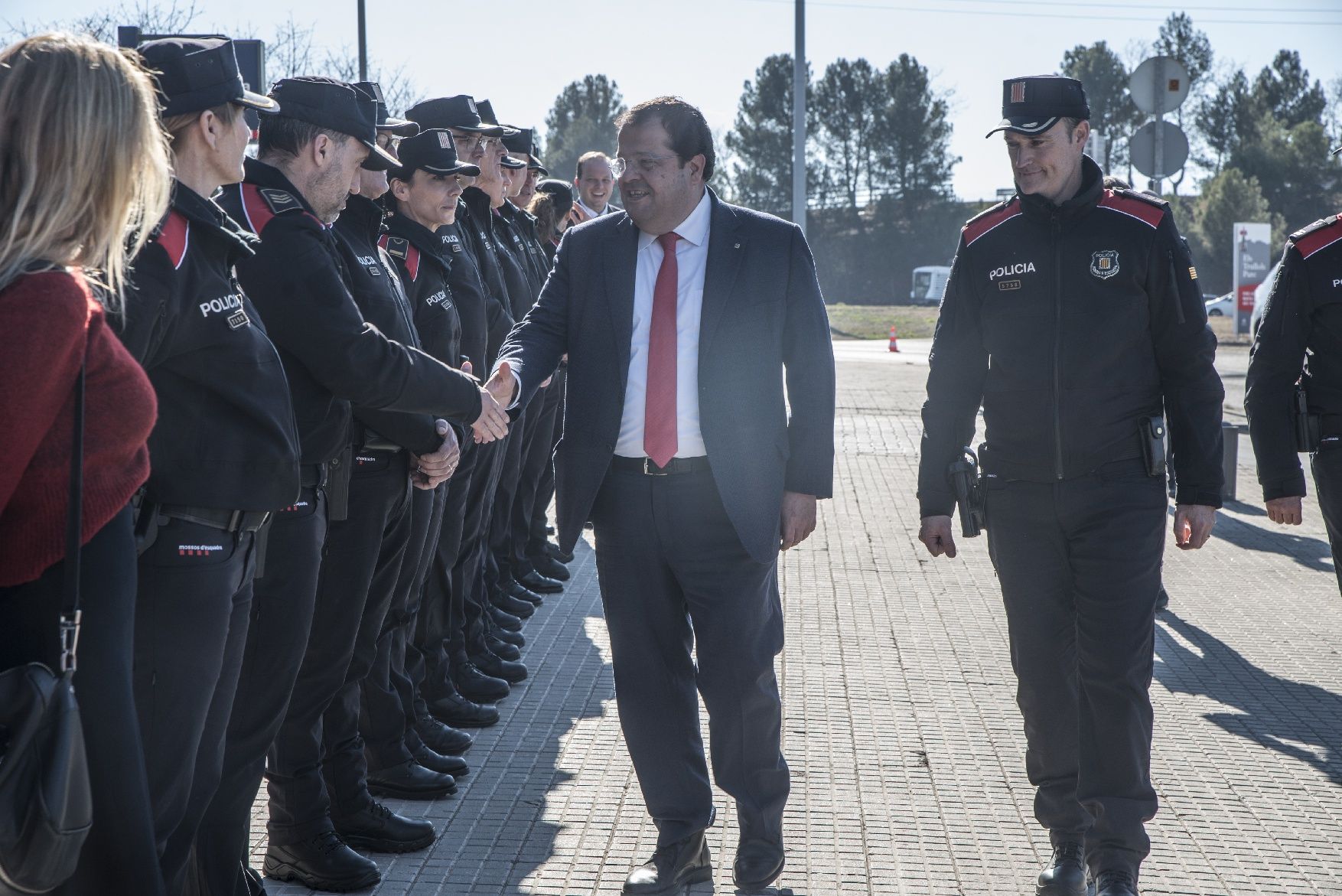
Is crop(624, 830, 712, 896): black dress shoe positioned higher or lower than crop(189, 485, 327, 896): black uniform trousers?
lower

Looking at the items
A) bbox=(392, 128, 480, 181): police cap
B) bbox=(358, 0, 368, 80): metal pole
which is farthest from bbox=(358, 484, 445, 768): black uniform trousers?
bbox=(358, 0, 368, 80): metal pole

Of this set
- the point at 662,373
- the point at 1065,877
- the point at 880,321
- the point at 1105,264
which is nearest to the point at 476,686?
the point at 662,373

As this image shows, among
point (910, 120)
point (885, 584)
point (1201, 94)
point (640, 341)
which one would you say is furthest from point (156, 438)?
point (1201, 94)

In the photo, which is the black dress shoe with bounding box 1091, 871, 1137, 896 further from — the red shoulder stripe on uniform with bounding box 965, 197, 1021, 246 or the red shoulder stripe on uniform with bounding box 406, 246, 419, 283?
the red shoulder stripe on uniform with bounding box 406, 246, 419, 283

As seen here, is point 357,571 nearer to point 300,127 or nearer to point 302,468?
point 302,468

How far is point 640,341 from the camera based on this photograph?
4.07m

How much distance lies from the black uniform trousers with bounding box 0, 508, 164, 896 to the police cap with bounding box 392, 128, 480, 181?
2.85 meters

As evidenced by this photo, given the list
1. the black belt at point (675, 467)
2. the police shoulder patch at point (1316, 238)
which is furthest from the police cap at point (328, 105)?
the police shoulder patch at point (1316, 238)

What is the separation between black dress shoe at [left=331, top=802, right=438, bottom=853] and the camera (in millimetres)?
4168

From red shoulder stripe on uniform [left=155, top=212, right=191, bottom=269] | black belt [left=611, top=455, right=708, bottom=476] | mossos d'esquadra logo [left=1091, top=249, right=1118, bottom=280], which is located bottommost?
black belt [left=611, top=455, right=708, bottom=476]

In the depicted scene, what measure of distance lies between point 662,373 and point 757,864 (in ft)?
4.60

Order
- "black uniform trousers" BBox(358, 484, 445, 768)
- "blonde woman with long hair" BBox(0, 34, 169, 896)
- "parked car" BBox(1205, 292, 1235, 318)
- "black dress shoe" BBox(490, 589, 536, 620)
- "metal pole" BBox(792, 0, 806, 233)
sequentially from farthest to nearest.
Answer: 1. "parked car" BBox(1205, 292, 1235, 318)
2. "metal pole" BBox(792, 0, 806, 233)
3. "black dress shoe" BBox(490, 589, 536, 620)
4. "black uniform trousers" BBox(358, 484, 445, 768)
5. "blonde woman with long hair" BBox(0, 34, 169, 896)

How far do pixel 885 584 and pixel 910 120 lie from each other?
73647mm

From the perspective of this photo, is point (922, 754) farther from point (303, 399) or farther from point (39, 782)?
point (39, 782)
